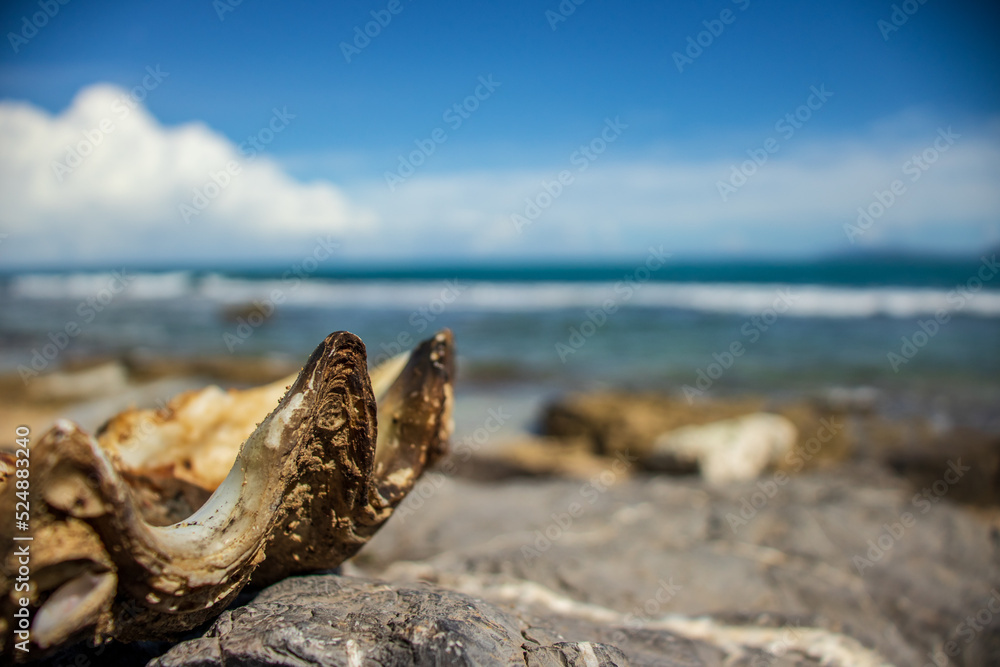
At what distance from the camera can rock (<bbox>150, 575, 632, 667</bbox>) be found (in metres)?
1.42

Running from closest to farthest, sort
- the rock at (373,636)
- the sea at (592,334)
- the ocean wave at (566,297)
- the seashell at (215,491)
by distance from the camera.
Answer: the seashell at (215,491), the rock at (373,636), the sea at (592,334), the ocean wave at (566,297)

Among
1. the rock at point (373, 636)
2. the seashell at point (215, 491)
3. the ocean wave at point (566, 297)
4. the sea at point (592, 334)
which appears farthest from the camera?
the ocean wave at point (566, 297)

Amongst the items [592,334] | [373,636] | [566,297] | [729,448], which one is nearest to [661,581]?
[373,636]

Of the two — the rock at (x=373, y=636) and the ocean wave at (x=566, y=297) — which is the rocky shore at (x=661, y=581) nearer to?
the rock at (x=373, y=636)

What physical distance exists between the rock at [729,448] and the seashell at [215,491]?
4487mm

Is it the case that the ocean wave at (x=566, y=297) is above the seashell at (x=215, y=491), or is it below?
above

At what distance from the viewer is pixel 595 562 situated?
3.04 meters

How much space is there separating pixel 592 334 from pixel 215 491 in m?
16.8

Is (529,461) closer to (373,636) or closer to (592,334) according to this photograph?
(373,636)

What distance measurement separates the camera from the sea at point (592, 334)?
11164 mm

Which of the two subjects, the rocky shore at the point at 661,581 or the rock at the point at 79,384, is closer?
the rocky shore at the point at 661,581

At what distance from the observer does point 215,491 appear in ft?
5.03

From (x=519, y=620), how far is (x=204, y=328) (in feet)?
69.1

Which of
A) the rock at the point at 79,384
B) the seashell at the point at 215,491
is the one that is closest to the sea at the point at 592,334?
the rock at the point at 79,384
